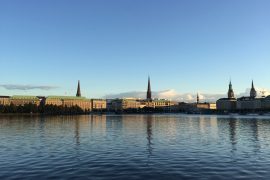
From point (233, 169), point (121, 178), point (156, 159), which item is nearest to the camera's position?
point (121, 178)

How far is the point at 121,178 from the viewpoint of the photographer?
22.4 m

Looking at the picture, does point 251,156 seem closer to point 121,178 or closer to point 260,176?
point 260,176

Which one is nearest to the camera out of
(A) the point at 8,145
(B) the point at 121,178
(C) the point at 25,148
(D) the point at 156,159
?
(B) the point at 121,178

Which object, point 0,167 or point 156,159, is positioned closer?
point 0,167

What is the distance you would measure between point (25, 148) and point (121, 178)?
57.4 feet

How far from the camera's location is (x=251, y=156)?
3191cm

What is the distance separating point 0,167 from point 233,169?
17.0m

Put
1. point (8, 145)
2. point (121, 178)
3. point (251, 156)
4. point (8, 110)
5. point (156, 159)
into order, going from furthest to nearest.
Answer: point (8, 110) → point (8, 145) → point (251, 156) → point (156, 159) → point (121, 178)

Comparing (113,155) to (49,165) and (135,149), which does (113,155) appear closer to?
(135,149)

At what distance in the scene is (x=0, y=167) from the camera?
85.1 ft

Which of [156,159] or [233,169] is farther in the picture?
[156,159]

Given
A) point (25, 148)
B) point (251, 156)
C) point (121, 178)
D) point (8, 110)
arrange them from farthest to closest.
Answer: point (8, 110) → point (25, 148) → point (251, 156) → point (121, 178)

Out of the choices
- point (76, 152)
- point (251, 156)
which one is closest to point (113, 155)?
point (76, 152)

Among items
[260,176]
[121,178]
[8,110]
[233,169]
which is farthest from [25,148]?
[8,110]
